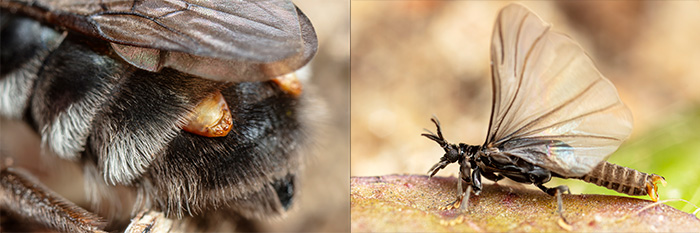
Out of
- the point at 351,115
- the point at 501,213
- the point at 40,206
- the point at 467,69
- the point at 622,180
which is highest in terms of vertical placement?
the point at 622,180

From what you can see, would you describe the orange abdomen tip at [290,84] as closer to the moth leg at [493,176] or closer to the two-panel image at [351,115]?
the two-panel image at [351,115]

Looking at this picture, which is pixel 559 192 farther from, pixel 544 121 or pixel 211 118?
pixel 211 118

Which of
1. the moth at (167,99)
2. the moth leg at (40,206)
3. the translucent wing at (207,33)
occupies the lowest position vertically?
the moth leg at (40,206)

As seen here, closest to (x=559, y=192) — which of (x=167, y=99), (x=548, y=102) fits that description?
(x=548, y=102)

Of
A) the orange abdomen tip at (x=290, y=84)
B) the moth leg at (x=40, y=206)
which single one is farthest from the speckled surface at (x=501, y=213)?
the moth leg at (x=40, y=206)

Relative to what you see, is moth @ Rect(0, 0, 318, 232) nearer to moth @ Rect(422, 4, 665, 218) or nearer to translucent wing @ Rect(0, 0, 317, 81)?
translucent wing @ Rect(0, 0, 317, 81)

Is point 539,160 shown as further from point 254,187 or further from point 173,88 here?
point 173,88

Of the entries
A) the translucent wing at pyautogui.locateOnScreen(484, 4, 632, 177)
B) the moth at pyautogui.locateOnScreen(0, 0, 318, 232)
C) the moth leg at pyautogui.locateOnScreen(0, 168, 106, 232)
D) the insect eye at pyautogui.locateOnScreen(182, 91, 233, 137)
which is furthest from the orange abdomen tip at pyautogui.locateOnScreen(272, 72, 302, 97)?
the moth leg at pyautogui.locateOnScreen(0, 168, 106, 232)

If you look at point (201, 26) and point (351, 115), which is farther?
point (351, 115)
